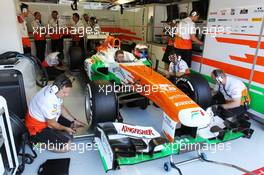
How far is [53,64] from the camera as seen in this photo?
5.46 metres

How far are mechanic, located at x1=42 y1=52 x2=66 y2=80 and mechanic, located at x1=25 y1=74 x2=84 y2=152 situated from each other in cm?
321

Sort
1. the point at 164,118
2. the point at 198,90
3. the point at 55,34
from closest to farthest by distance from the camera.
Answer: the point at 164,118
the point at 198,90
the point at 55,34

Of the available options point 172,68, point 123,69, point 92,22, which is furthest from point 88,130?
point 92,22

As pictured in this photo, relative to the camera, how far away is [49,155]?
98.3 inches

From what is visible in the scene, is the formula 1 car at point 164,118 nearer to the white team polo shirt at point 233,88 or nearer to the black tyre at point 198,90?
the black tyre at point 198,90

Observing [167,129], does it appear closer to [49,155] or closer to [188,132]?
[188,132]

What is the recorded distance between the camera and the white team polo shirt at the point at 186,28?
487 centimetres

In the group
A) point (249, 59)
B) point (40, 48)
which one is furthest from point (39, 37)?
point (249, 59)

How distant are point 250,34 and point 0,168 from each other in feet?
13.6

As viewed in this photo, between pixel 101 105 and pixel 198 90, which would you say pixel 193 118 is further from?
pixel 101 105

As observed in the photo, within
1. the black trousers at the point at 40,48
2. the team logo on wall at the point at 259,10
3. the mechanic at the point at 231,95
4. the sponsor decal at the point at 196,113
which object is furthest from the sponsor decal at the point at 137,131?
the black trousers at the point at 40,48
